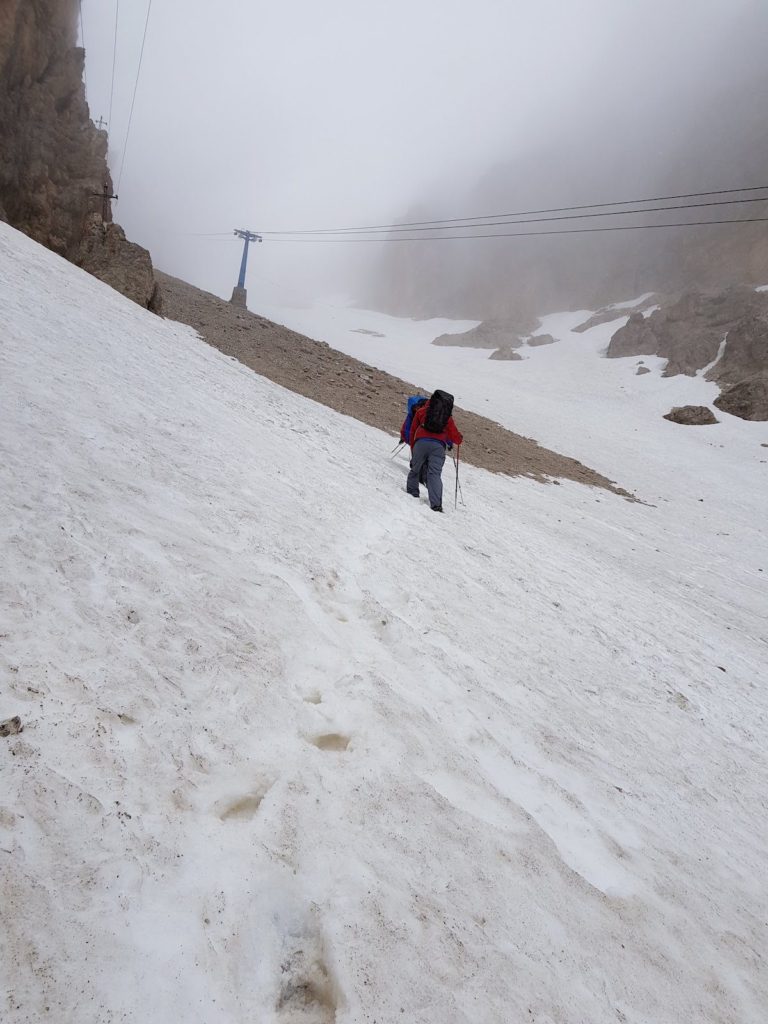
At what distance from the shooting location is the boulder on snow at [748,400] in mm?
31453

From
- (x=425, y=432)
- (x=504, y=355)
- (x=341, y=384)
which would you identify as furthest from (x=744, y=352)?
(x=425, y=432)

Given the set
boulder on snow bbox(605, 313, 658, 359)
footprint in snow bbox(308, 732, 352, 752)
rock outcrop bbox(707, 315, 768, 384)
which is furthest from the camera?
boulder on snow bbox(605, 313, 658, 359)

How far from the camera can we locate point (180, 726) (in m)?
2.58

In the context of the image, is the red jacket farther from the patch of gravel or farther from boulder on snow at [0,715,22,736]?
boulder on snow at [0,715,22,736]

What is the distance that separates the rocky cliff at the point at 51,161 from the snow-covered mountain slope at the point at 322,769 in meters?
12.7

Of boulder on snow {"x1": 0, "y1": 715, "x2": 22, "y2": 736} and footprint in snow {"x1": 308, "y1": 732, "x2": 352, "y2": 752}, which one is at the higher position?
boulder on snow {"x1": 0, "y1": 715, "x2": 22, "y2": 736}

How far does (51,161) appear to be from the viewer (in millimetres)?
18734

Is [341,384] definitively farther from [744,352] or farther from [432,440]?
[744,352]

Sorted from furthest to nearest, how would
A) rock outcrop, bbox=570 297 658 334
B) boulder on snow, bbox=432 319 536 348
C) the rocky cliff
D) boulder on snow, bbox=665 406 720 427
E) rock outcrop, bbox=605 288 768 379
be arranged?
rock outcrop, bbox=570 297 658 334, boulder on snow, bbox=432 319 536 348, rock outcrop, bbox=605 288 768 379, boulder on snow, bbox=665 406 720 427, the rocky cliff

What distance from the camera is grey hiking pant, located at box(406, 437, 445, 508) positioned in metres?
8.35

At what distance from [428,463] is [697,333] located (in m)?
49.7

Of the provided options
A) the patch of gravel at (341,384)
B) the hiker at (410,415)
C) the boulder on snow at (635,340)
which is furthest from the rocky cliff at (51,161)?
the boulder on snow at (635,340)

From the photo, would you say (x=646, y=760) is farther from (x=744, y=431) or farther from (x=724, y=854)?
(x=744, y=431)

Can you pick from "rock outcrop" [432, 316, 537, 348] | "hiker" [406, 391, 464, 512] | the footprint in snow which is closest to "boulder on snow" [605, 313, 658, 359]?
"rock outcrop" [432, 316, 537, 348]
